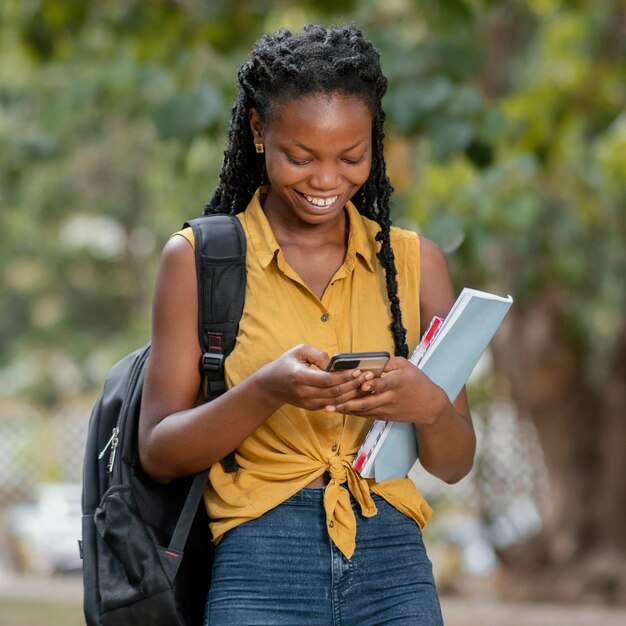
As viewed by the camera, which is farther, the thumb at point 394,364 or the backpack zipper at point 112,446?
the backpack zipper at point 112,446

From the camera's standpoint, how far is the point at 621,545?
9.52 meters

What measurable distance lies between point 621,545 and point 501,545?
101 centimetres

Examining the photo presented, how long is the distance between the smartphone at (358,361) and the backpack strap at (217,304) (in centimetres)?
28

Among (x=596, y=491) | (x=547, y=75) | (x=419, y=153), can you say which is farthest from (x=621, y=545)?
(x=419, y=153)

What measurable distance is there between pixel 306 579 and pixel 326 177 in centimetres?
69

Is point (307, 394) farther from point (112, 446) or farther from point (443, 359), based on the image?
point (112, 446)

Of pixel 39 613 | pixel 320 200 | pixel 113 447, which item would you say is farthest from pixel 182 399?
pixel 39 613

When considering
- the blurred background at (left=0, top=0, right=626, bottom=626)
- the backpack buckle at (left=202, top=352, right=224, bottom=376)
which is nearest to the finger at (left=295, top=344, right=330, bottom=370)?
the backpack buckle at (left=202, top=352, right=224, bottom=376)

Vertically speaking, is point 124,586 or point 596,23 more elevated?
point 596,23

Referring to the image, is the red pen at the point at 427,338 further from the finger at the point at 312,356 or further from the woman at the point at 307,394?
the finger at the point at 312,356

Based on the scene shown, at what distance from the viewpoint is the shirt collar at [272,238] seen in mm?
2291

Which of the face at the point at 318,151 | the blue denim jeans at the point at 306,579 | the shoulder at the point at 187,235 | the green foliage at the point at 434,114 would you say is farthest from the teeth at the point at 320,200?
the green foliage at the point at 434,114

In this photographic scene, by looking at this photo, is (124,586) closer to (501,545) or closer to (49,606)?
(49,606)

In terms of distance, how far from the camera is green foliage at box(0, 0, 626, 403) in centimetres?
491
